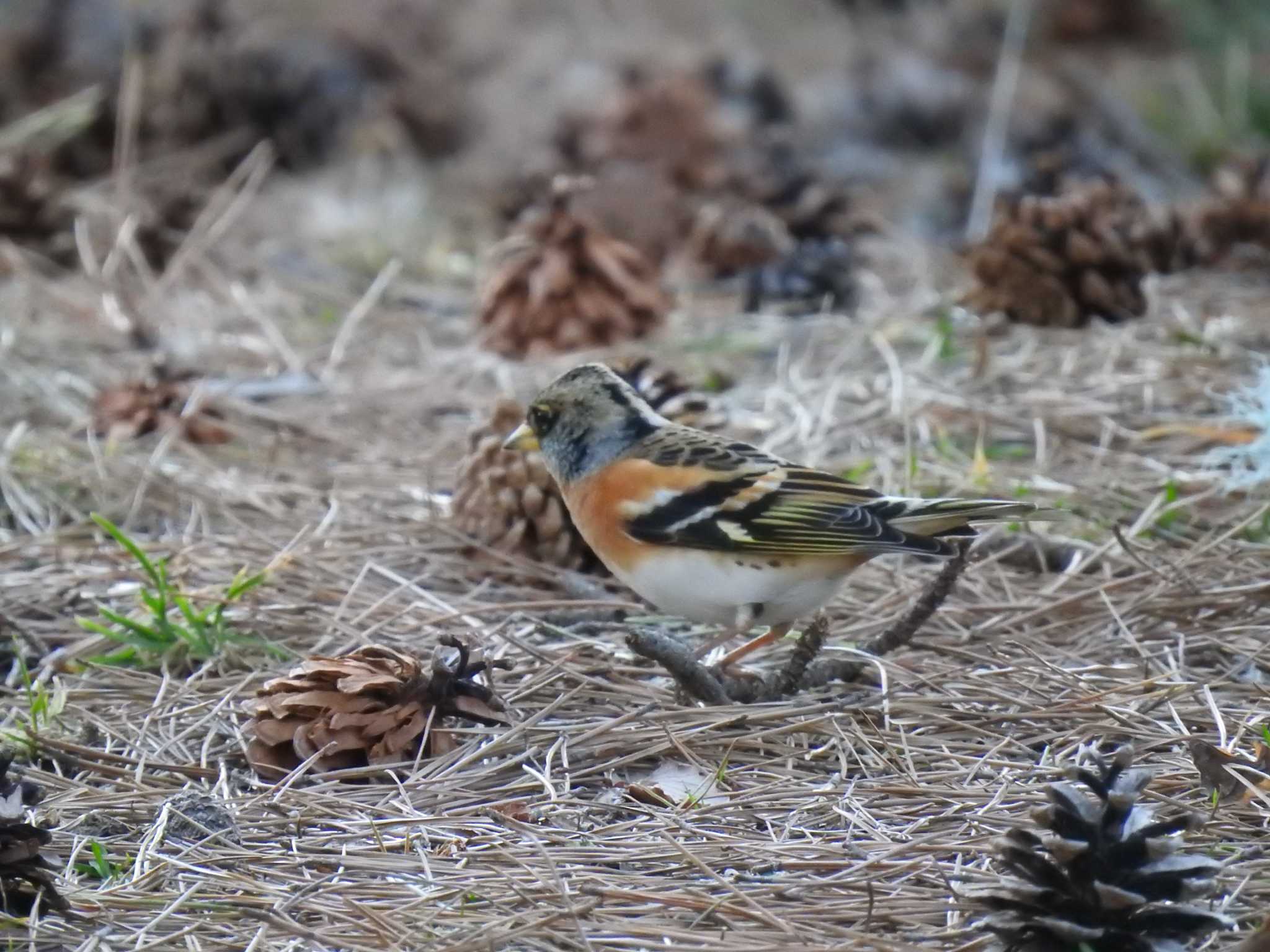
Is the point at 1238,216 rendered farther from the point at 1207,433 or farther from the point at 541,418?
the point at 541,418

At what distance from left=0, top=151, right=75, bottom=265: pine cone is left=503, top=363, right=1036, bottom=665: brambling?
175 inches

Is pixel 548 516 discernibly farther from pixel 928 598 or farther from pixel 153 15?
pixel 153 15

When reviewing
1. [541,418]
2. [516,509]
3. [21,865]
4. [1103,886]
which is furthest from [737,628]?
[21,865]

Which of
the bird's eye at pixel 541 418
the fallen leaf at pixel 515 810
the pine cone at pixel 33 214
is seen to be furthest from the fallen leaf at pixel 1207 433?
the pine cone at pixel 33 214

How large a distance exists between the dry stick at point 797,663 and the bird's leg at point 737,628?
11 cm

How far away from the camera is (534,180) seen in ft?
23.3

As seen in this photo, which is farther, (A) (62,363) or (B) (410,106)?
(B) (410,106)

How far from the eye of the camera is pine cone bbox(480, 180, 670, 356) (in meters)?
5.90

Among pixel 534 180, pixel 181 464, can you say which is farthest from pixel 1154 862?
pixel 534 180

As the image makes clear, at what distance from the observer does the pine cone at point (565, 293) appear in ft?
19.4

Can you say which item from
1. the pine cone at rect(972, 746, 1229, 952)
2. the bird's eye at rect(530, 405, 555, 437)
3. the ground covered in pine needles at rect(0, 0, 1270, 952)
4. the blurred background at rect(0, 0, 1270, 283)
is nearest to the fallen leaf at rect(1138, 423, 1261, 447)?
the ground covered in pine needles at rect(0, 0, 1270, 952)

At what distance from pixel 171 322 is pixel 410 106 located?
2823mm

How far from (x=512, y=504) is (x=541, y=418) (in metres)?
0.43

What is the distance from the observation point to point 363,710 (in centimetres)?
292
